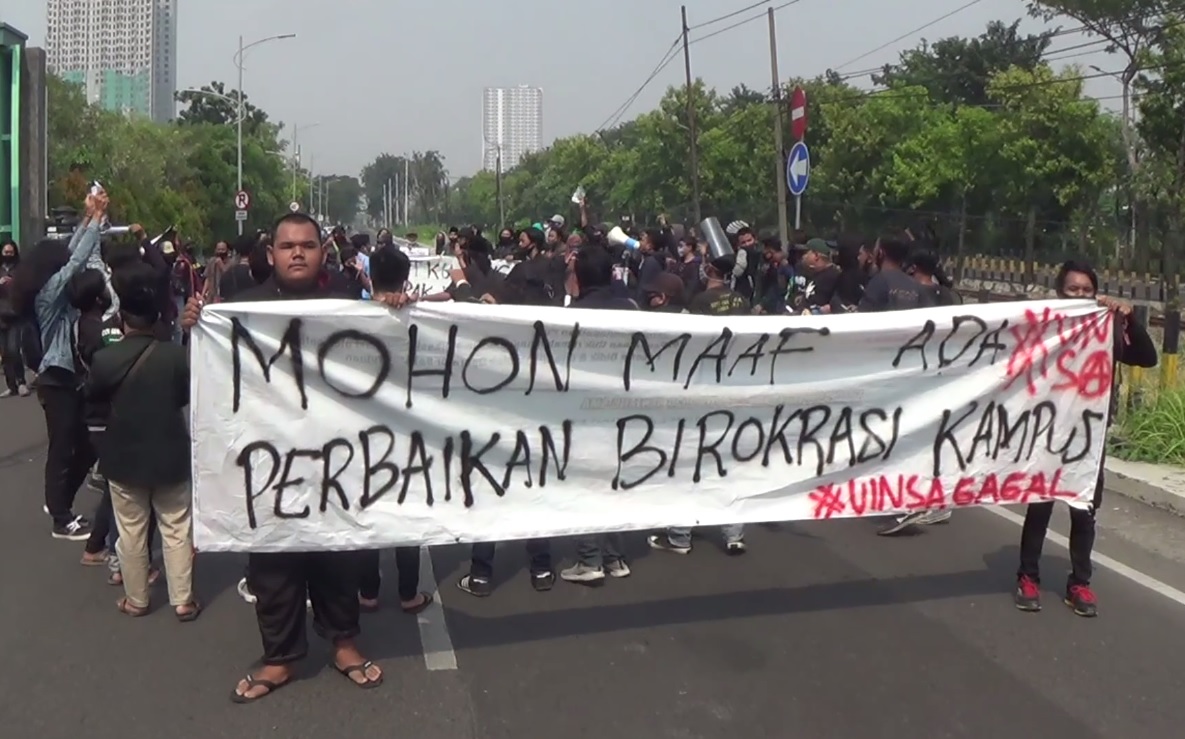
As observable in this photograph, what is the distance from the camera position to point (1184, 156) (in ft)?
98.1

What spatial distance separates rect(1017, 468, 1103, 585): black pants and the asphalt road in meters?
0.20

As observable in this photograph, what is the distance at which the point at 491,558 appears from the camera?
6457mm

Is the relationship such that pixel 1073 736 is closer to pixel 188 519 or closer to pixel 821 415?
pixel 821 415

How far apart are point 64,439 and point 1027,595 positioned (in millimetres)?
5120

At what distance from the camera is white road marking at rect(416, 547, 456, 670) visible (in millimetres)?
5457

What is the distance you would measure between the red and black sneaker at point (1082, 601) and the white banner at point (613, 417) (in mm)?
424

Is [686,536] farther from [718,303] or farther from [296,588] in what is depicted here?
[296,588]

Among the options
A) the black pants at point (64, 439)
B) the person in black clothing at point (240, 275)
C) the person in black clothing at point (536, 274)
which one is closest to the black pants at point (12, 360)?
the person in black clothing at point (240, 275)

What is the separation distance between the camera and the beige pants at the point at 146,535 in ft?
19.0

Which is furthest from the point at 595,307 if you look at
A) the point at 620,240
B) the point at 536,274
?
the point at 620,240

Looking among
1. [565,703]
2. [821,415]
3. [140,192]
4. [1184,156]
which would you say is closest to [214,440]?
[565,703]

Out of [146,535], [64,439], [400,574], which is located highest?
[64,439]

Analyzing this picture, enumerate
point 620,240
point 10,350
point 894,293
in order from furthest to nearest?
point 620,240, point 10,350, point 894,293

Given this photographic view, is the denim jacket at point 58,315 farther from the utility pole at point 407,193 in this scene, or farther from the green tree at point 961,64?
the utility pole at point 407,193
